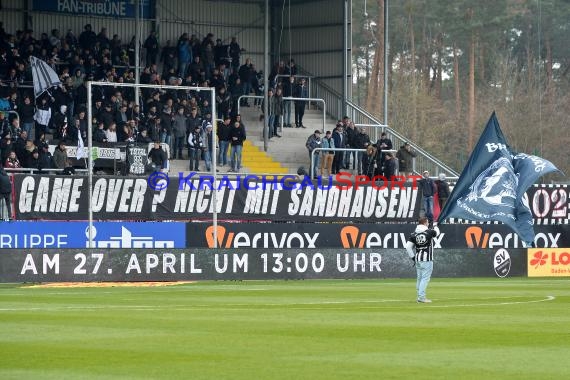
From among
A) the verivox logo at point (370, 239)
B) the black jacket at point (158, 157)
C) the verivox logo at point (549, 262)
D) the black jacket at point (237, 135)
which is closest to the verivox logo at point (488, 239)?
the verivox logo at point (370, 239)

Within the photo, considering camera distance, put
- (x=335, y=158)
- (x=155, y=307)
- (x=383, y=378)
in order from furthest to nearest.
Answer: (x=335, y=158), (x=155, y=307), (x=383, y=378)

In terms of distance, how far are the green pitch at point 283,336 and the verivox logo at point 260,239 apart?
12601 mm

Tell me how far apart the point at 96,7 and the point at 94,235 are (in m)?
17.3

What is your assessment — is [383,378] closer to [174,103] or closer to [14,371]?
[14,371]

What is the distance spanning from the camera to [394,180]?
157ft

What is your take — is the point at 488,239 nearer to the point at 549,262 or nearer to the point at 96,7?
the point at 549,262

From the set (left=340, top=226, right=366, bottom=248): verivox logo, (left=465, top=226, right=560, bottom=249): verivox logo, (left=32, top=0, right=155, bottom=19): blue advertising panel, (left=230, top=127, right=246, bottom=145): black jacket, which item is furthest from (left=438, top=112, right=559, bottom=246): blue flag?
(left=32, top=0, right=155, bottom=19): blue advertising panel

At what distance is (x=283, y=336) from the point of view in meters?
18.4

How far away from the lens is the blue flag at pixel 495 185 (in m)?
38.9

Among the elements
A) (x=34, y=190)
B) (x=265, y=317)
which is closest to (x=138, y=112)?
(x=34, y=190)

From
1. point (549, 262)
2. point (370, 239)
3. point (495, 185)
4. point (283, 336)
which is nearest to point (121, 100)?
point (370, 239)

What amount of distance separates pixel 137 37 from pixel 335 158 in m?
8.46

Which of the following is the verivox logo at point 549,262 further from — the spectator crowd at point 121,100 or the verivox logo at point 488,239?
the spectator crowd at point 121,100

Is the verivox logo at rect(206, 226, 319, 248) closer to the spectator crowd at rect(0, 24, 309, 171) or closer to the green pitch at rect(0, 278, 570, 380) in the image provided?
the spectator crowd at rect(0, 24, 309, 171)
